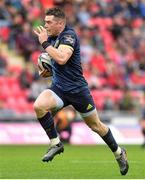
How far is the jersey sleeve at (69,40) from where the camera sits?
36.8 feet

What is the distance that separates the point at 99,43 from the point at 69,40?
1704 cm

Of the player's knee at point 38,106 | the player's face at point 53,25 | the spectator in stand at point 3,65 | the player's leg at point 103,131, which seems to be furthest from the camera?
the spectator in stand at point 3,65

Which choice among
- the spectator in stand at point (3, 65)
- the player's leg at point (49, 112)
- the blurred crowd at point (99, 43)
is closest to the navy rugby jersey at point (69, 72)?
the player's leg at point (49, 112)

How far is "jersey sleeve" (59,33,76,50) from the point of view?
36.8ft

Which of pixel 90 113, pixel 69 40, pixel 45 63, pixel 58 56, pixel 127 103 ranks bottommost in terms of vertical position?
pixel 127 103

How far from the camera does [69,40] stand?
36.9 feet

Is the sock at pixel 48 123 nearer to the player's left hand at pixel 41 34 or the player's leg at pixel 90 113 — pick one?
the player's leg at pixel 90 113

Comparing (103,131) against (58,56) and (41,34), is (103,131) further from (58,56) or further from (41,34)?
(41,34)

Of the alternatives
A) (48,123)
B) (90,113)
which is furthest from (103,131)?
(48,123)

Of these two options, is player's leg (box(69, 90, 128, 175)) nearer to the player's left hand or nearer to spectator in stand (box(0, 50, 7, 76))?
the player's left hand

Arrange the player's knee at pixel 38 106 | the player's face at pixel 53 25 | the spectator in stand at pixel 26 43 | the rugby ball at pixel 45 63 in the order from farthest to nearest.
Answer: the spectator in stand at pixel 26 43, the rugby ball at pixel 45 63, the player's face at pixel 53 25, the player's knee at pixel 38 106

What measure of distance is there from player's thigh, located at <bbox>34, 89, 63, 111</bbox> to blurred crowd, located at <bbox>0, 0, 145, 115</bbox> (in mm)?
12215

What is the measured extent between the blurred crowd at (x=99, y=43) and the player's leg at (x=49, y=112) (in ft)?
39.9

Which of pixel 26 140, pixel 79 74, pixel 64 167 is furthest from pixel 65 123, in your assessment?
pixel 79 74
